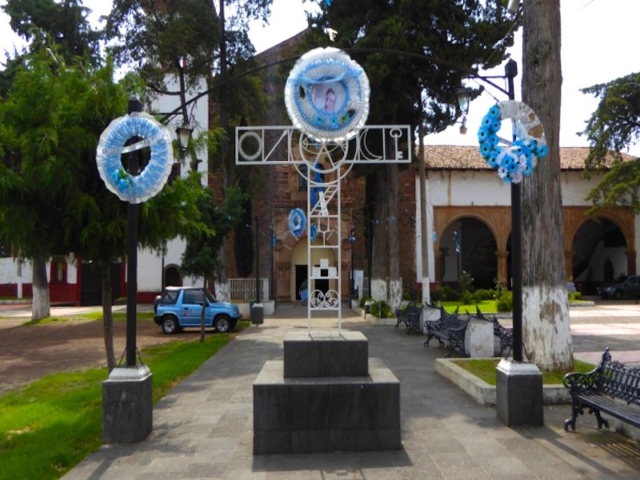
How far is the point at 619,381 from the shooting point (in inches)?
240

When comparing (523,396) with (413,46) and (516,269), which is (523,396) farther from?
(413,46)

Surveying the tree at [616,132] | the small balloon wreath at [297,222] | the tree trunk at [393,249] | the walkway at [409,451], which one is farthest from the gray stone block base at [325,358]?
the tree at [616,132]

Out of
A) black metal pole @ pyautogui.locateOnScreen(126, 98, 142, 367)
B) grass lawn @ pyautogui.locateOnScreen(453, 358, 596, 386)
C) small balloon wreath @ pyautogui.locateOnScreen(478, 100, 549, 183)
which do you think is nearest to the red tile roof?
grass lawn @ pyautogui.locateOnScreen(453, 358, 596, 386)

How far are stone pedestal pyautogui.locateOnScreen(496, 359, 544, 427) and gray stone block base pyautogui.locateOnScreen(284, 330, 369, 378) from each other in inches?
64.2

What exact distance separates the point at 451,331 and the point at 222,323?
29.5 ft

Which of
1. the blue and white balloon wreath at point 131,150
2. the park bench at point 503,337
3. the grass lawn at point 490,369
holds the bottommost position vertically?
the grass lawn at point 490,369

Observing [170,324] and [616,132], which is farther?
[616,132]

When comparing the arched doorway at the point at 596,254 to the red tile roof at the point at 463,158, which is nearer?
the red tile roof at the point at 463,158

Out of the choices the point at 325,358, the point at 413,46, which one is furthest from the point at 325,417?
the point at 413,46

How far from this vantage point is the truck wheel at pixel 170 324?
744 inches

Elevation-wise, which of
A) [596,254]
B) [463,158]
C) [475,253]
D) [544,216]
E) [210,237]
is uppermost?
[463,158]

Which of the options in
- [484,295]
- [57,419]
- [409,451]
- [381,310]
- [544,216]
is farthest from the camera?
[484,295]

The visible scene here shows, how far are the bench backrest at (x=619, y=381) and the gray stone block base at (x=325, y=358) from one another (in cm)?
254

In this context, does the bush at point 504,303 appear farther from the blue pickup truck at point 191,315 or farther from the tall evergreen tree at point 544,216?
the tall evergreen tree at point 544,216
